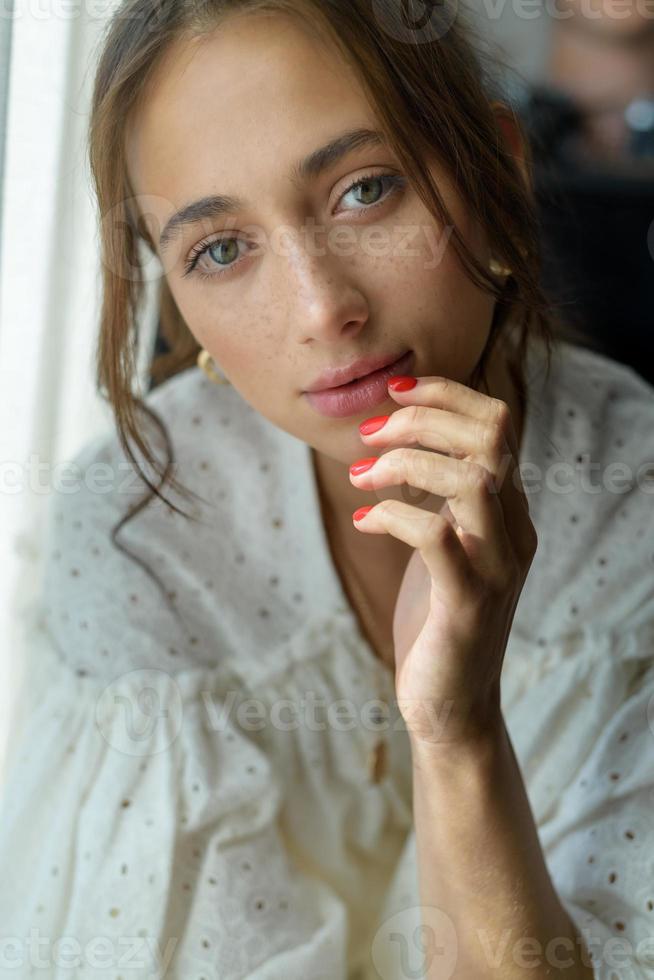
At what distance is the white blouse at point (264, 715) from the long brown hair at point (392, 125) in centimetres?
14

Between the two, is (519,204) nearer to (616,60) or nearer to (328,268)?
(328,268)

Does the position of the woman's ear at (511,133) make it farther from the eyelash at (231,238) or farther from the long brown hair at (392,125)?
the eyelash at (231,238)

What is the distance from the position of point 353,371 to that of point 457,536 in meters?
0.16

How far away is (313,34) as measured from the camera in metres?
0.75

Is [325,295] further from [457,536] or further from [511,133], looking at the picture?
[511,133]

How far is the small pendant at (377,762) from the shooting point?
1059 millimetres

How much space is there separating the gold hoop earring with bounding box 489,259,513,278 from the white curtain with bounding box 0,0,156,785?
364 mm

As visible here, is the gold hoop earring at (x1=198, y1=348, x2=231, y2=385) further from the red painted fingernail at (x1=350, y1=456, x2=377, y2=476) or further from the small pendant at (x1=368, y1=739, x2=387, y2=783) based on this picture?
the small pendant at (x1=368, y1=739, x2=387, y2=783)

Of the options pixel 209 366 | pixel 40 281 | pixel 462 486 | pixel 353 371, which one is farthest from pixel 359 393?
pixel 40 281

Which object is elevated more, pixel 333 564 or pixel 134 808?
pixel 333 564

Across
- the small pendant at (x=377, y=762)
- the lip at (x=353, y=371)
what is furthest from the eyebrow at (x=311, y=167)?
the small pendant at (x=377, y=762)

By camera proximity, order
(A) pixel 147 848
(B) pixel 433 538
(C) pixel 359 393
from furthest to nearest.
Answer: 1. (A) pixel 147 848
2. (C) pixel 359 393
3. (B) pixel 433 538

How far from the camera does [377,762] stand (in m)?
→ 1.06

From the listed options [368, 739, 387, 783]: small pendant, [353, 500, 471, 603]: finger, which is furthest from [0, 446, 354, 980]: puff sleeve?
[353, 500, 471, 603]: finger
